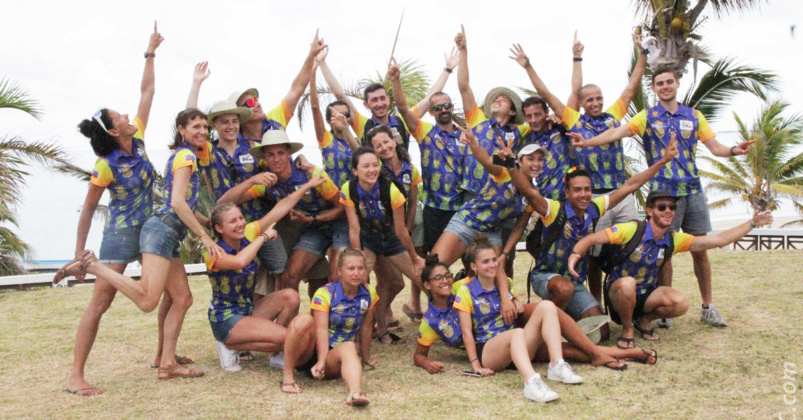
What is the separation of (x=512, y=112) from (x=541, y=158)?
959 millimetres

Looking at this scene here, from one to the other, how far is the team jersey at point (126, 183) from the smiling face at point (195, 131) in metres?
0.35

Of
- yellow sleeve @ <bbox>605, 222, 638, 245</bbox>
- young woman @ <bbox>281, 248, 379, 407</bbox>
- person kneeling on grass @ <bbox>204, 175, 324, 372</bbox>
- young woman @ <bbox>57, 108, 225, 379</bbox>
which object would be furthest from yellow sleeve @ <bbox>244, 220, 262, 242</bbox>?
yellow sleeve @ <bbox>605, 222, 638, 245</bbox>

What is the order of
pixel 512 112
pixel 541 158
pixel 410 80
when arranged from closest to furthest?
1. pixel 541 158
2. pixel 512 112
3. pixel 410 80

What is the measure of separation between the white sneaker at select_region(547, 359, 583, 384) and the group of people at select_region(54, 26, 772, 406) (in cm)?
2

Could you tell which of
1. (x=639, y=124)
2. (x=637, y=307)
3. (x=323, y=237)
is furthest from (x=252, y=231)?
(x=639, y=124)

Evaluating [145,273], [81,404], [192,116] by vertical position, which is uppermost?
[192,116]

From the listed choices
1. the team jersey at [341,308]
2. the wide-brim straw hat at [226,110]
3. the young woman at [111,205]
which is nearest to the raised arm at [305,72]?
the wide-brim straw hat at [226,110]

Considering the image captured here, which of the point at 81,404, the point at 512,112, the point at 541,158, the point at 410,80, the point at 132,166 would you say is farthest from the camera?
the point at 410,80

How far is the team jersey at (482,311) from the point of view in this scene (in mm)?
5332

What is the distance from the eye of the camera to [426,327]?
549 centimetres

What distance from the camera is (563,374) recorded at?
489 cm

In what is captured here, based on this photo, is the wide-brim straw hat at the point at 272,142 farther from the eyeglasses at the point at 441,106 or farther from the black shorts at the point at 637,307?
the black shorts at the point at 637,307

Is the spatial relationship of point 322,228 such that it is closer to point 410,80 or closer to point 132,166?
point 132,166

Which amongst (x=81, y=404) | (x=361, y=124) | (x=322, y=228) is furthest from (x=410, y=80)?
(x=81, y=404)
